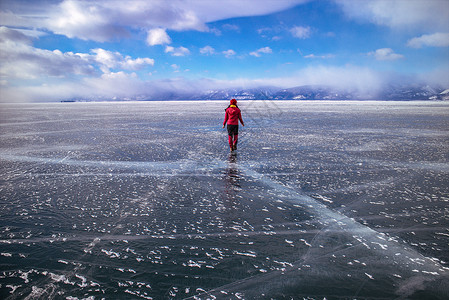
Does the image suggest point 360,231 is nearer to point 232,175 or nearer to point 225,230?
point 225,230

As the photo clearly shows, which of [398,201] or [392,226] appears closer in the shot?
[392,226]

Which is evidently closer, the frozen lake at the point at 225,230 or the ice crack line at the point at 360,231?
the frozen lake at the point at 225,230

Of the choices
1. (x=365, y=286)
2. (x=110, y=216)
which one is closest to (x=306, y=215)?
(x=365, y=286)

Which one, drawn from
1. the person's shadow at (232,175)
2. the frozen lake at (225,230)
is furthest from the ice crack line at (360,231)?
the person's shadow at (232,175)

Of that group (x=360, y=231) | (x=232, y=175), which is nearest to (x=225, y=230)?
(x=360, y=231)

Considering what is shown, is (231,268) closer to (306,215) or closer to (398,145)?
(306,215)

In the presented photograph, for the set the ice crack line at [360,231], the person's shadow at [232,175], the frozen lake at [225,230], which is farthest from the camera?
the person's shadow at [232,175]

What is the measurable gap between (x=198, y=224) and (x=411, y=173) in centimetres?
582

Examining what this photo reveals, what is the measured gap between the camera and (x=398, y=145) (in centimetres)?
1046

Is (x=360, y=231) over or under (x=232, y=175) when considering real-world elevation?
under

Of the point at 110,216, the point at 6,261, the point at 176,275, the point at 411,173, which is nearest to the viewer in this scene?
the point at 176,275

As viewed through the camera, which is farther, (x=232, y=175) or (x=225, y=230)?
(x=232, y=175)

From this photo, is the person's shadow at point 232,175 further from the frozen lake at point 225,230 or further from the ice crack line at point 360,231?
the ice crack line at point 360,231

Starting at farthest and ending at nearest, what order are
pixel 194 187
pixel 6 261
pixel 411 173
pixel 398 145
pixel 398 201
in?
pixel 398 145, pixel 411 173, pixel 194 187, pixel 398 201, pixel 6 261
